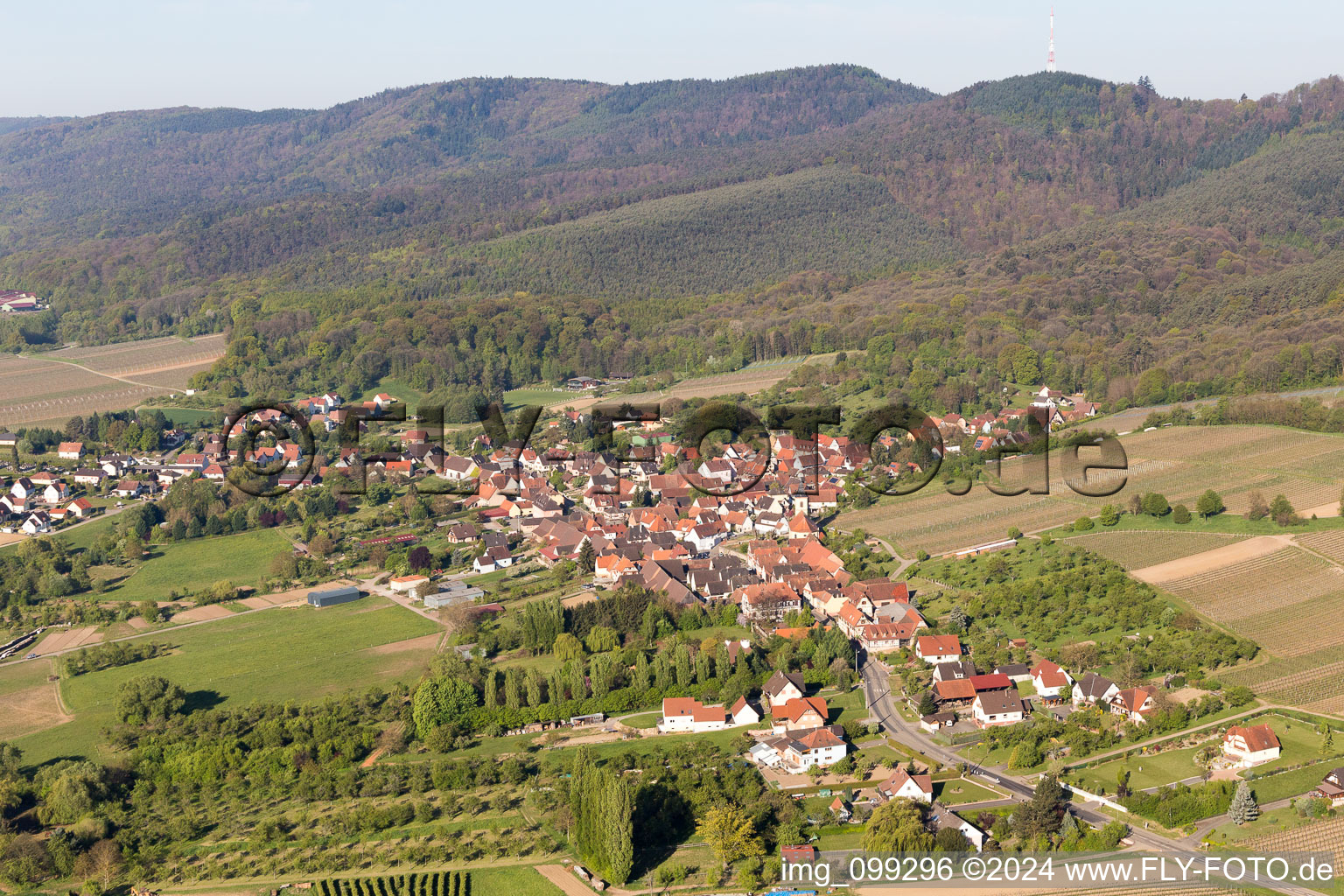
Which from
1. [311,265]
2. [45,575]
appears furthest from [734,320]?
[45,575]

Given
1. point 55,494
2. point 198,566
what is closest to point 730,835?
point 198,566

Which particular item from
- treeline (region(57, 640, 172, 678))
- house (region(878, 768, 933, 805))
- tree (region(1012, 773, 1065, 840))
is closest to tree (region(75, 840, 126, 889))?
treeline (region(57, 640, 172, 678))

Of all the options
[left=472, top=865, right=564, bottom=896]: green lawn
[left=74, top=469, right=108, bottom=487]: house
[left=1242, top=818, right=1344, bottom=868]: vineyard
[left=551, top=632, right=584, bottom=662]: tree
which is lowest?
[left=472, top=865, right=564, bottom=896]: green lawn

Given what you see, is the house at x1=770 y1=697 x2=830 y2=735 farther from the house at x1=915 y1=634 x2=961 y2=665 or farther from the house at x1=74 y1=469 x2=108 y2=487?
the house at x1=74 y1=469 x2=108 y2=487

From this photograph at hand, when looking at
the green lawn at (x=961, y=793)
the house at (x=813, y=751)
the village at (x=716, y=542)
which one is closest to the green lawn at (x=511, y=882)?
the village at (x=716, y=542)

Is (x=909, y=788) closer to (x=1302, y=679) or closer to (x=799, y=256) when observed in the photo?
(x=1302, y=679)

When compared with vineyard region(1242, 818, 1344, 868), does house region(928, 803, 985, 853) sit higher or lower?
higher

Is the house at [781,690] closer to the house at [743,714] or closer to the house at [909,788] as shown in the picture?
the house at [743,714]
